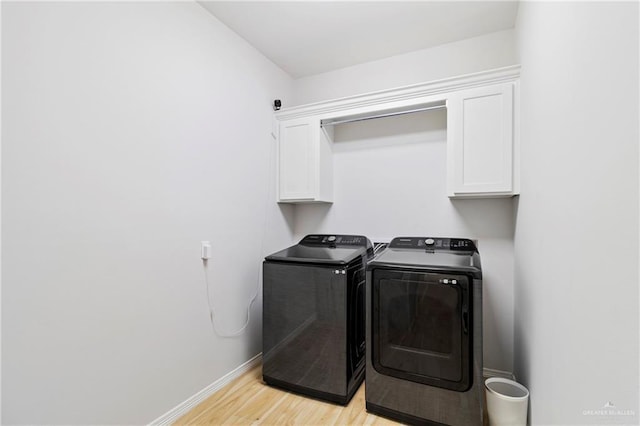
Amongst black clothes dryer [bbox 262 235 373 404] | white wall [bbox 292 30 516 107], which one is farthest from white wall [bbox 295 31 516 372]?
black clothes dryer [bbox 262 235 373 404]

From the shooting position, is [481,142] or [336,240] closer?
[481,142]

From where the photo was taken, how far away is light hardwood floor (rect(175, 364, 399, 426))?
1.86 meters

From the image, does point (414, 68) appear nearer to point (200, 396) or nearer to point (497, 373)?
point (497, 373)

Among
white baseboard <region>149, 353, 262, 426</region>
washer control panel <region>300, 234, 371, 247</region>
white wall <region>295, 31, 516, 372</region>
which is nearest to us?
white baseboard <region>149, 353, 262, 426</region>

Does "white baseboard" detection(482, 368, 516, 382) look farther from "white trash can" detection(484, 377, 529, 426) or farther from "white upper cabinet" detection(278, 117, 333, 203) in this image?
"white upper cabinet" detection(278, 117, 333, 203)

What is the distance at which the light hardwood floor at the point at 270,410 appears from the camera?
6.11ft

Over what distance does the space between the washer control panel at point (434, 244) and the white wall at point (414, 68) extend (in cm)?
139

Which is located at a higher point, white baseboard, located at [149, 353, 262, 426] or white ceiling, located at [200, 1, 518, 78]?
white ceiling, located at [200, 1, 518, 78]

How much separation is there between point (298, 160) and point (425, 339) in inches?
70.9

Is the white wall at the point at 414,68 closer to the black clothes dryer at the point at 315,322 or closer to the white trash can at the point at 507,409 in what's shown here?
the black clothes dryer at the point at 315,322

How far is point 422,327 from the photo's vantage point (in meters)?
1.76

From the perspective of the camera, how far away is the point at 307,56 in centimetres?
277

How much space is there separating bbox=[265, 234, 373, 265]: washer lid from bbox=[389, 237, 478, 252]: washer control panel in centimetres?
26

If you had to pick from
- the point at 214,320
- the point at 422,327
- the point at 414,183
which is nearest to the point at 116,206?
the point at 214,320
